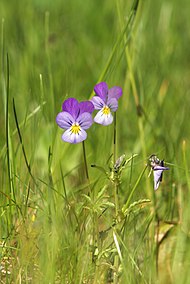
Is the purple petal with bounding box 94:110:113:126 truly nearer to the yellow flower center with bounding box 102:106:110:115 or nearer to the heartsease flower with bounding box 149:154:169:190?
the yellow flower center with bounding box 102:106:110:115

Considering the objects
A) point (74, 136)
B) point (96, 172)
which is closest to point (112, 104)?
point (74, 136)

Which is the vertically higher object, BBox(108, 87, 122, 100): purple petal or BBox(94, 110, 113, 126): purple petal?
BBox(108, 87, 122, 100): purple petal

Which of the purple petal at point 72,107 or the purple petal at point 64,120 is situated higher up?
the purple petal at point 72,107

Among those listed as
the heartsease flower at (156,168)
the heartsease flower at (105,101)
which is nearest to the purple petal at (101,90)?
the heartsease flower at (105,101)

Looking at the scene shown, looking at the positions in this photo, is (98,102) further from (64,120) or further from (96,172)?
(96,172)

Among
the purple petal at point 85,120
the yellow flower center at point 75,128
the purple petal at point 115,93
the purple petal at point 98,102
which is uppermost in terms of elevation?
the purple petal at point 115,93

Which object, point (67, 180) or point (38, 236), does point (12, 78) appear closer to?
point (67, 180)

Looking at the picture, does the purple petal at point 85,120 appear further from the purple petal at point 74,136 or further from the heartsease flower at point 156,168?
the heartsease flower at point 156,168

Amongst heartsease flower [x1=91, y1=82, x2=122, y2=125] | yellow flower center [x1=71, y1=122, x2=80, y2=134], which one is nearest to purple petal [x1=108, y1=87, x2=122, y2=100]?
heartsease flower [x1=91, y1=82, x2=122, y2=125]
